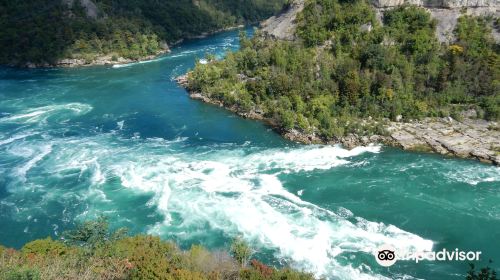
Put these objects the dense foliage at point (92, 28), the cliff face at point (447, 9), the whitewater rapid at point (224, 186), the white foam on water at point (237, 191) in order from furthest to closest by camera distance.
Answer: the dense foliage at point (92, 28) → the cliff face at point (447, 9) → the whitewater rapid at point (224, 186) → the white foam on water at point (237, 191)

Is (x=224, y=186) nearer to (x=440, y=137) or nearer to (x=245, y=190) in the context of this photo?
(x=245, y=190)

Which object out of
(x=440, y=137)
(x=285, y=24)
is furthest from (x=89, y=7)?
(x=440, y=137)

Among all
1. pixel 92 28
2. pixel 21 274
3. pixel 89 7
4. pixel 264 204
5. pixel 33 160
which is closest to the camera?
pixel 21 274

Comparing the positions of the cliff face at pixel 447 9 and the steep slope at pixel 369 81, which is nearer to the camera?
the steep slope at pixel 369 81

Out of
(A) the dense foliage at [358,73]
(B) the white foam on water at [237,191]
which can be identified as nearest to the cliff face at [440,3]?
(A) the dense foliage at [358,73]

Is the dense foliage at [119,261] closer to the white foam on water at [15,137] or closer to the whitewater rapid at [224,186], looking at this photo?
the whitewater rapid at [224,186]

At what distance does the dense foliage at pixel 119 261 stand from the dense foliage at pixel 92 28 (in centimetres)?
8041

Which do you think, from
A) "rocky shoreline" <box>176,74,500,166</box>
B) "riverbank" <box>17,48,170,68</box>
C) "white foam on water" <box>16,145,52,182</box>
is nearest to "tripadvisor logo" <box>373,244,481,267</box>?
"rocky shoreline" <box>176,74,500,166</box>

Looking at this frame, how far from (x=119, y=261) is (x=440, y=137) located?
4042cm

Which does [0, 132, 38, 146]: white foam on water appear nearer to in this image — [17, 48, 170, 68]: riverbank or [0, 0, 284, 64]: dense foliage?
[17, 48, 170, 68]: riverbank

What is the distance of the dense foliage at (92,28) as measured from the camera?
105m

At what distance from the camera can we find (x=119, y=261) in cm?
2752

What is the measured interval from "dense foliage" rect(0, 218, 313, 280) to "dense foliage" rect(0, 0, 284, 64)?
3166 inches

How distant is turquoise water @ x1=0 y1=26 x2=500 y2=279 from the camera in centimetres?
3603
